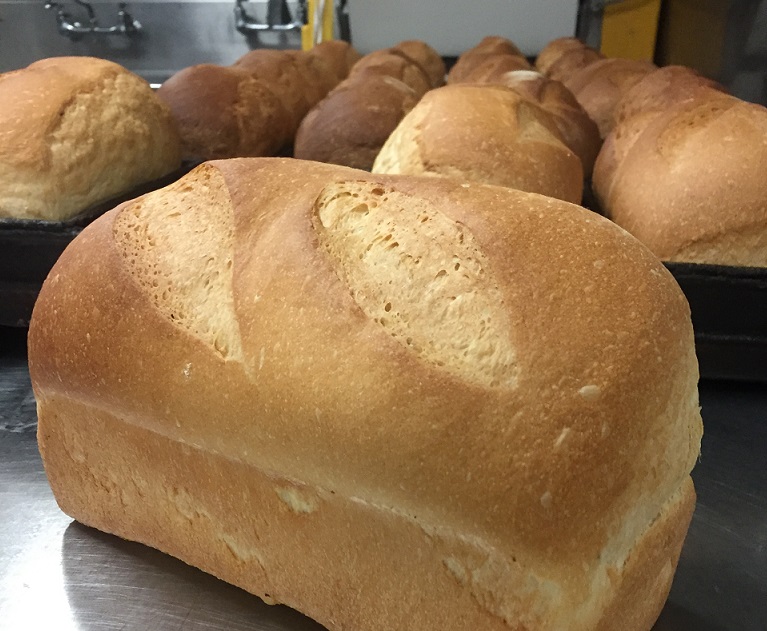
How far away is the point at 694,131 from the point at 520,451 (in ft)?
3.60

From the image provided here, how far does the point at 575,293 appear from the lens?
2.44 feet

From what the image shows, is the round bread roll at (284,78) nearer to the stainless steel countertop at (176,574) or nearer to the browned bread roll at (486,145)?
the browned bread roll at (486,145)

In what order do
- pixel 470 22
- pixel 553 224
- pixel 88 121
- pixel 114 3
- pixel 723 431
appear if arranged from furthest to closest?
pixel 470 22 → pixel 114 3 → pixel 88 121 → pixel 723 431 → pixel 553 224

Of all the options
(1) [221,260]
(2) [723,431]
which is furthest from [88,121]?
(2) [723,431]

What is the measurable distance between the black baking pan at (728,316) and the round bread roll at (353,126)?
3.27 ft

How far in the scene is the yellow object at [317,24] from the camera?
134 inches

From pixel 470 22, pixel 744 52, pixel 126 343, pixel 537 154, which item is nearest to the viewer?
pixel 126 343

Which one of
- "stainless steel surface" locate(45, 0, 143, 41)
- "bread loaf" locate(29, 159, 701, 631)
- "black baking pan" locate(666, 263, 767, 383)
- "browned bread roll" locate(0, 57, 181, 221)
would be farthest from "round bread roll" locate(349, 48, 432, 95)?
"bread loaf" locate(29, 159, 701, 631)

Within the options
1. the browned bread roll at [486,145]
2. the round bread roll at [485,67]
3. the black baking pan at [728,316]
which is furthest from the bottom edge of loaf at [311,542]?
the round bread roll at [485,67]

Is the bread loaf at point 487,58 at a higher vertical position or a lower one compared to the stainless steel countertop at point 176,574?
higher

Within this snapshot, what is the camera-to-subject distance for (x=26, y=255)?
1572 millimetres

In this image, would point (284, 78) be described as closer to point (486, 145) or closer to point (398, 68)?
point (398, 68)

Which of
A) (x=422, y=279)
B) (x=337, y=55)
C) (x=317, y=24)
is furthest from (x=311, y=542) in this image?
(x=317, y=24)

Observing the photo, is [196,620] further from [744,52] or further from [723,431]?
[744,52]
